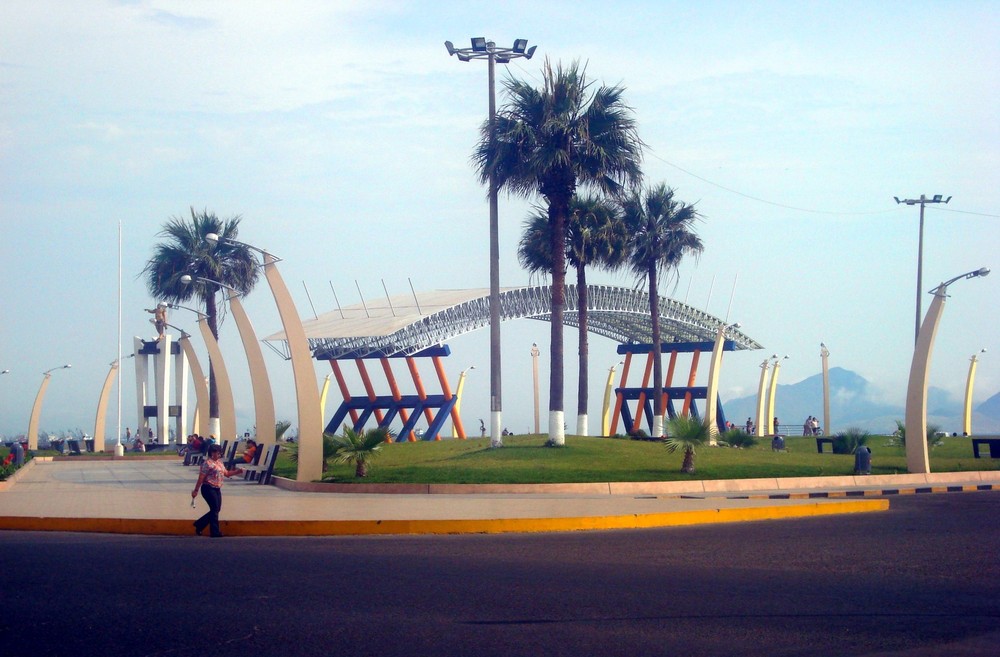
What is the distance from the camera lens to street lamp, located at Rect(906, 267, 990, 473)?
1032 inches

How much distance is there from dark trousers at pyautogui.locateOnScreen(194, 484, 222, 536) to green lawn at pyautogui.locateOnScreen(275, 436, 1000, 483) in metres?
9.76

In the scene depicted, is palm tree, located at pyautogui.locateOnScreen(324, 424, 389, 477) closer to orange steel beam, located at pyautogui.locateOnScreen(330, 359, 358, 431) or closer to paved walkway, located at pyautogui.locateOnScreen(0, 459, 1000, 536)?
paved walkway, located at pyautogui.locateOnScreen(0, 459, 1000, 536)

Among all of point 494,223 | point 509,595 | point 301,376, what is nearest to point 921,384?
point 494,223

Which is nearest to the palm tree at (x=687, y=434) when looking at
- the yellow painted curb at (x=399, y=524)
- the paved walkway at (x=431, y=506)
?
the paved walkway at (x=431, y=506)

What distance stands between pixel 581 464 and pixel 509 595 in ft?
58.5

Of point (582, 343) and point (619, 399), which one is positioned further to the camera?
point (619, 399)

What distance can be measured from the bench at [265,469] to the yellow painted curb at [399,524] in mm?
11354

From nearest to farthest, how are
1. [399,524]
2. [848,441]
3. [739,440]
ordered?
[399,524] → [848,441] → [739,440]

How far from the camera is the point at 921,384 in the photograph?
27.0m

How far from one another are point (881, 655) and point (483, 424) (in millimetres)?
56903

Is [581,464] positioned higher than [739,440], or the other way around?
[739,440]

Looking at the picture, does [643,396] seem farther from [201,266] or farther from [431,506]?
[431,506]

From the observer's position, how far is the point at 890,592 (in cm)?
959

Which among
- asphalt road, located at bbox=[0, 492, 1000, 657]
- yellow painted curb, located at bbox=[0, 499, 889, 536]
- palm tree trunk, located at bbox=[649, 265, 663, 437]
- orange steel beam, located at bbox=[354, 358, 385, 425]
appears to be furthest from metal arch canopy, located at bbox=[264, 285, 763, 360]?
asphalt road, located at bbox=[0, 492, 1000, 657]
